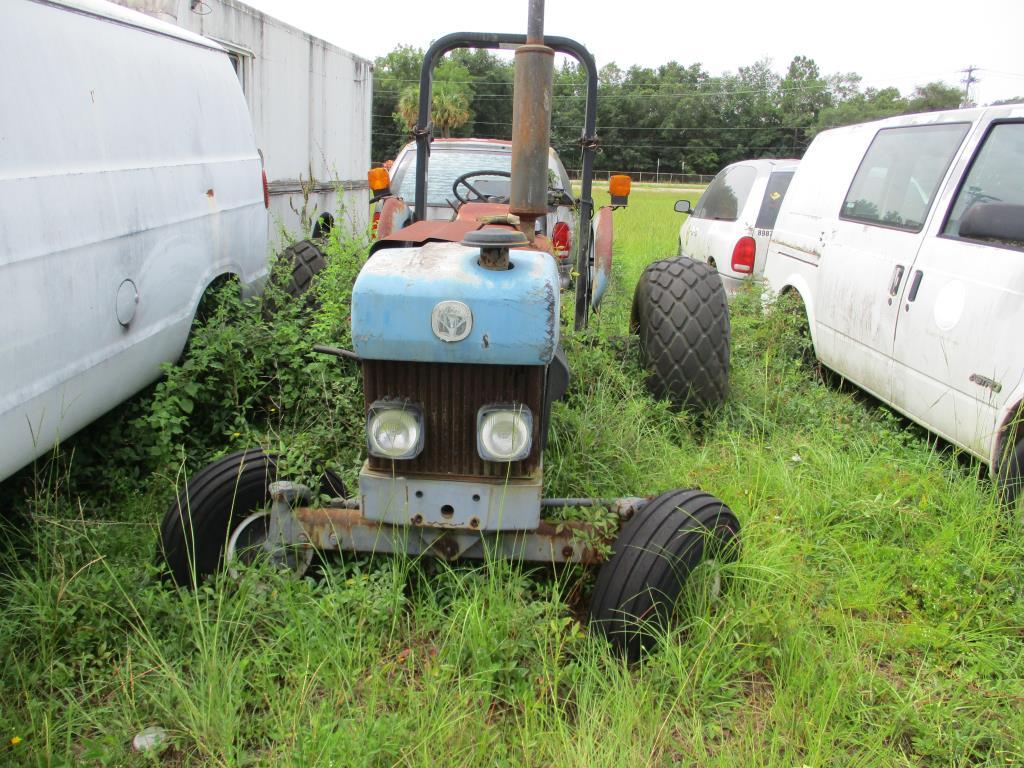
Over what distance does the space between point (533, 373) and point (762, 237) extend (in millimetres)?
5325

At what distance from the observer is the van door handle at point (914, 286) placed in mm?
4102

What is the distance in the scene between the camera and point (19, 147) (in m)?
2.69

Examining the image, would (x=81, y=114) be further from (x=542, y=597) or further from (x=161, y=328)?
(x=542, y=597)

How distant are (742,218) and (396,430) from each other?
5.82 m

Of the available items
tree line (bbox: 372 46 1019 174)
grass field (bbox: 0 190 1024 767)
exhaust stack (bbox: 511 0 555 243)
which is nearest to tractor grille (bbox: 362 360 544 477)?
grass field (bbox: 0 190 1024 767)

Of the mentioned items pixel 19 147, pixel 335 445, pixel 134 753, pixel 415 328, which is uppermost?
pixel 19 147

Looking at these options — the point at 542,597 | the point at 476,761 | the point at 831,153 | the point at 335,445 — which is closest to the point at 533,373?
the point at 542,597

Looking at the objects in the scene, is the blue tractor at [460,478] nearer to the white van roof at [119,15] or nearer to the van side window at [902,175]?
the white van roof at [119,15]

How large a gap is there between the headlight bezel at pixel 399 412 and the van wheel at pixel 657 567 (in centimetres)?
70

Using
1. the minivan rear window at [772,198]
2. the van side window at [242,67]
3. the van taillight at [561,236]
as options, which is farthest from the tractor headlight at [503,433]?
the van side window at [242,67]

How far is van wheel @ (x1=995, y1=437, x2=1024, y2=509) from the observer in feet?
10.8

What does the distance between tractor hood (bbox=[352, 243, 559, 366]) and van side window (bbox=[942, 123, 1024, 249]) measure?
2.07m

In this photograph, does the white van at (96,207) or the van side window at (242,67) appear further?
the van side window at (242,67)

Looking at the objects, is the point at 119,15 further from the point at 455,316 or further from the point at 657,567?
the point at 657,567
